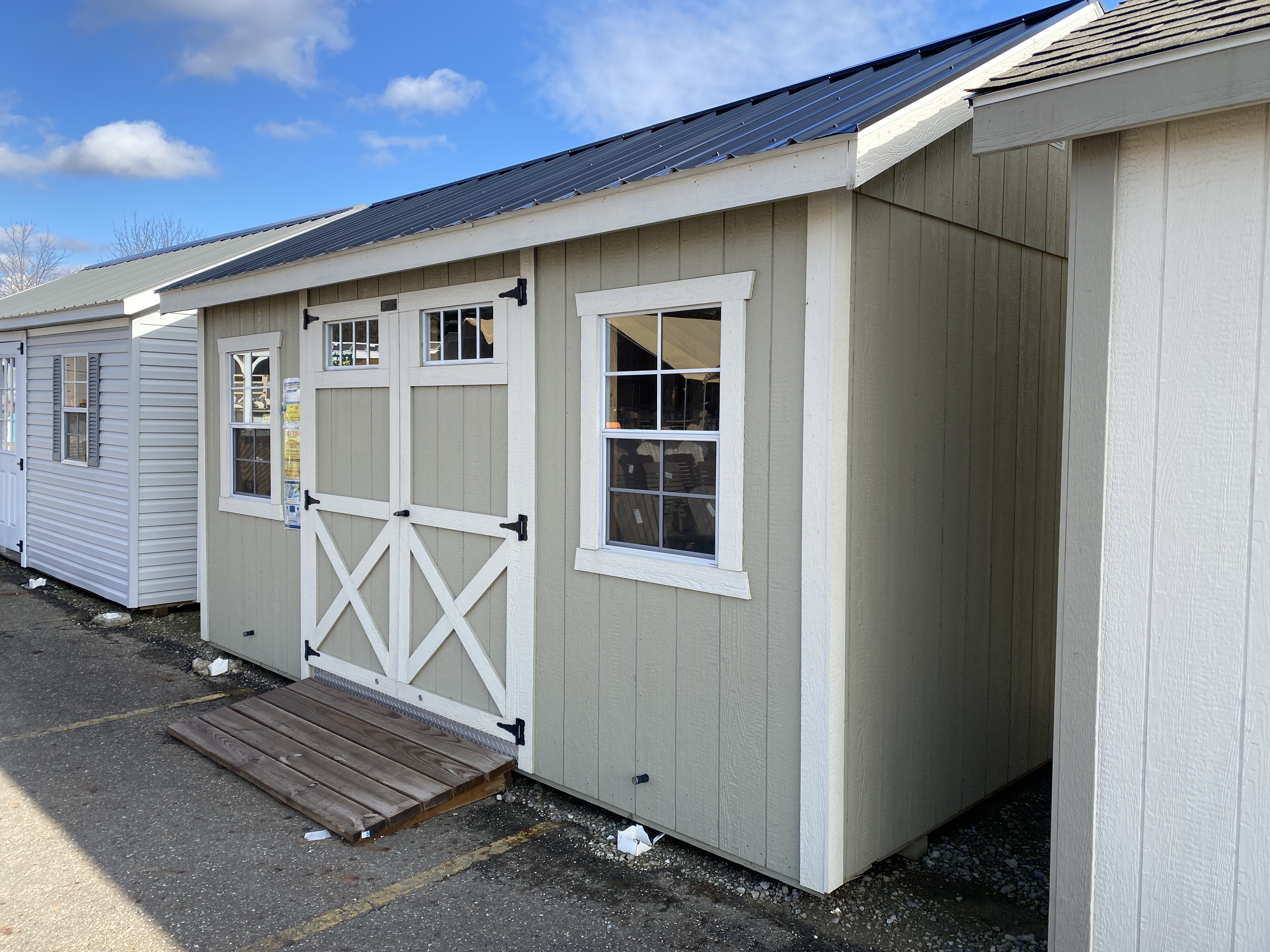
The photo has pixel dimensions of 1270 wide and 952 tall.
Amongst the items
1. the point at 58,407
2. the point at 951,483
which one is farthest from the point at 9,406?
the point at 951,483

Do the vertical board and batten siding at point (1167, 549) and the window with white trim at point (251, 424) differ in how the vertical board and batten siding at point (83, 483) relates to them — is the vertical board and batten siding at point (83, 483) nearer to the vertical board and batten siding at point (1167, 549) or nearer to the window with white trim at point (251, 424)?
the window with white trim at point (251, 424)

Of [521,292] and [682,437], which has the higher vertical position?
[521,292]

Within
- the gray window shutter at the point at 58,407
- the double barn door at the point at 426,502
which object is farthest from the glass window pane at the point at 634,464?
the gray window shutter at the point at 58,407

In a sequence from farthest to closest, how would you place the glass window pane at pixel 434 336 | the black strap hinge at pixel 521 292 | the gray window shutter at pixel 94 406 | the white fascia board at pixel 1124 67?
1. the gray window shutter at pixel 94 406
2. the glass window pane at pixel 434 336
3. the black strap hinge at pixel 521 292
4. the white fascia board at pixel 1124 67

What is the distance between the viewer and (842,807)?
3.34 meters

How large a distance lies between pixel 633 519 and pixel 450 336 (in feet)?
5.49

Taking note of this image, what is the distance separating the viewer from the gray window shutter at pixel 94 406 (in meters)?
8.74

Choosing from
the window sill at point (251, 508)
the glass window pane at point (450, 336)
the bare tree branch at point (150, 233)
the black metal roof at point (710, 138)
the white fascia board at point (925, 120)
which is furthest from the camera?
the bare tree branch at point (150, 233)

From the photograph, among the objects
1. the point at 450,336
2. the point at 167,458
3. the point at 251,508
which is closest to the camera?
the point at 450,336

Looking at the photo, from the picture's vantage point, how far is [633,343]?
3904 mm

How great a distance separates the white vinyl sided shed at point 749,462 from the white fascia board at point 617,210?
1 centimetres

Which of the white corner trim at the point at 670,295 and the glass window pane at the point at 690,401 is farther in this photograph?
the glass window pane at the point at 690,401

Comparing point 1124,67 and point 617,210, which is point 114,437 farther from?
point 1124,67

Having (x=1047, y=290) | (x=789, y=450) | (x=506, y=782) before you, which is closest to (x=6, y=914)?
(x=506, y=782)
